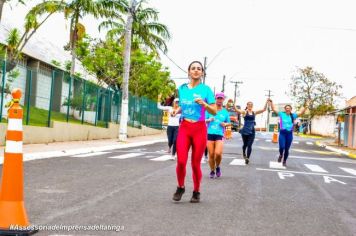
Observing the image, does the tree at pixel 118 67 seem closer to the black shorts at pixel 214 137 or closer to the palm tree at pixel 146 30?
the palm tree at pixel 146 30

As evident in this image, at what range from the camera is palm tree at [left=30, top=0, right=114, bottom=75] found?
2923cm

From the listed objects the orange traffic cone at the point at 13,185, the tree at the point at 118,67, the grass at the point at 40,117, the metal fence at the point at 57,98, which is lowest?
the orange traffic cone at the point at 13,185

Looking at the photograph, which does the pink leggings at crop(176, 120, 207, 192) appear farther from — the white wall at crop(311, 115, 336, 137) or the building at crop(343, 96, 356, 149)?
the white wall at crop(311, 115, 336, 137)

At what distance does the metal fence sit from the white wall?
5055cm

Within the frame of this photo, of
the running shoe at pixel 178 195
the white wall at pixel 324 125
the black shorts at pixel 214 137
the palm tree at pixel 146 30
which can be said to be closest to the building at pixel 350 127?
the palm tree at pixel 146 30

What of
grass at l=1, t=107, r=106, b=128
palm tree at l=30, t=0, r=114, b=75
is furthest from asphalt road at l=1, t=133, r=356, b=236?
palm tree at l=30, t=0, r=114, b=75

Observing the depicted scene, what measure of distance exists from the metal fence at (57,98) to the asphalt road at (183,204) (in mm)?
6841

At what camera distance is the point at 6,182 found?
514cm

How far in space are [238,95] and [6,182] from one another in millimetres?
100808

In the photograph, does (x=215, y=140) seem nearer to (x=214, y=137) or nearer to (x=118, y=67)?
(x=214, y=137)

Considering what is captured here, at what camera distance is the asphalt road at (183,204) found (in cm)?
584

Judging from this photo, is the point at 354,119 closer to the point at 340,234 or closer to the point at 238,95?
the point at 340,234

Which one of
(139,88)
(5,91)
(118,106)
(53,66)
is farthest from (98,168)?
(139,88)

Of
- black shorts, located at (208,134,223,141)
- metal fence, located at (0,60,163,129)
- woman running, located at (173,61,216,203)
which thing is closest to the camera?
woman running, located at (173,61,216,203)
